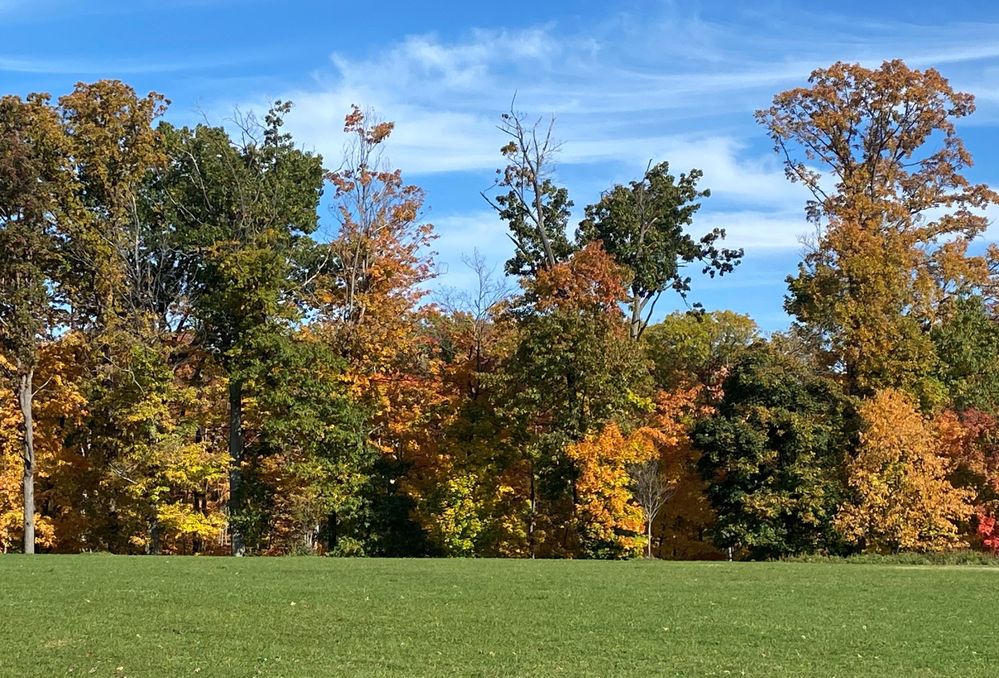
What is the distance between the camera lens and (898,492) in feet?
126

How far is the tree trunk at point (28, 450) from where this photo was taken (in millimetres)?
38906

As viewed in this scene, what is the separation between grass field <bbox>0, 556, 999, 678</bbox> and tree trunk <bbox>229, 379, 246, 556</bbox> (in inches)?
629

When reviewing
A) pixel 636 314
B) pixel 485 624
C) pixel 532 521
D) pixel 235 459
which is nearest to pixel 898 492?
pixel 532 521

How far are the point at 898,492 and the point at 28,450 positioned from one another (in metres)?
33.6

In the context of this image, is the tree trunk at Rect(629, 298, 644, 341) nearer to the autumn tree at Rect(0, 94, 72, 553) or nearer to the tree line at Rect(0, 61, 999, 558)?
the tree line at Rect(0, 61, 999, 558)

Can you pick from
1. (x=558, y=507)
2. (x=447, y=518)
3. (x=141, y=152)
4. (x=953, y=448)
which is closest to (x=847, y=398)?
(x=953, y=448)

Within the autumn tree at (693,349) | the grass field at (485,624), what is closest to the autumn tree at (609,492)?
the autumn tree at (693,349)

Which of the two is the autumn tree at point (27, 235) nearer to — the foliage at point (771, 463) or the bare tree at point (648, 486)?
the bare tree at point (648, 486)

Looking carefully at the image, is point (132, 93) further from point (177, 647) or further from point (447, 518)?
point (177, 647)

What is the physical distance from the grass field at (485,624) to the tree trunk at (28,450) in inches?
602

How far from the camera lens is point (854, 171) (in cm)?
4531

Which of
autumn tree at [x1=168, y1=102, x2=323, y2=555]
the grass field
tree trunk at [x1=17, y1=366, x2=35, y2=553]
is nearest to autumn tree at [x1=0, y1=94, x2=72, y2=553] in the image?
tree trunk at [x1=17, y1=366, x2=35, y2=553]

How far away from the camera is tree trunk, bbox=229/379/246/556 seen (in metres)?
41.4

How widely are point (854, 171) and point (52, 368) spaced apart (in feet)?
118
